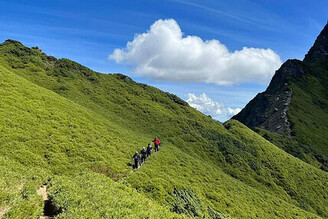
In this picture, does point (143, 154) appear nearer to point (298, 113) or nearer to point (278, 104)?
point (298, 113)

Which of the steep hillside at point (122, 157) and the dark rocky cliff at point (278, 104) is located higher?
the dark rocky cliff at point (278, 104)

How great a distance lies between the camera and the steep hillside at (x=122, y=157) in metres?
19.1

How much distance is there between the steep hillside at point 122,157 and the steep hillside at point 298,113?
106 ft

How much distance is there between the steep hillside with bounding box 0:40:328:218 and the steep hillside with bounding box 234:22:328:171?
1275 inches

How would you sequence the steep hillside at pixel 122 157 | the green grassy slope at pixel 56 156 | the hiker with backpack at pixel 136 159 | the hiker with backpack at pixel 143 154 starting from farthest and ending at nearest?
the hiker with backpack at pixel 143 154 < the hiker with backpack at pixel 136 159 < the steep hillside at pixel 122 157 < the green grassy slope at pixel 56 156

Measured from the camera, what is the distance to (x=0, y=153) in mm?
23891

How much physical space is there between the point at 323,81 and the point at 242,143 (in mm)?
161185

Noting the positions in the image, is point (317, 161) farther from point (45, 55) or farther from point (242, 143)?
point (45, 55)

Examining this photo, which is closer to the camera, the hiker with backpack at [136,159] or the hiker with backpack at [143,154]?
the hiker with backpack at [136,159]

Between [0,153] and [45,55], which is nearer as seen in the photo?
[0,153]

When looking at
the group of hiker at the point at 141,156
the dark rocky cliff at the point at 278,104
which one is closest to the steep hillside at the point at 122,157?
the group of hiker at the point at 141,156

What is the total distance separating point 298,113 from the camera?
129000mm

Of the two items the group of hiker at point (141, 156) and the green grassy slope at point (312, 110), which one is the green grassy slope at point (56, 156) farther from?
the green grassy slope at point (312, 110)

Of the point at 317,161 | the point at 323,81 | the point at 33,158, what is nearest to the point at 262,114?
the point at 317,161
